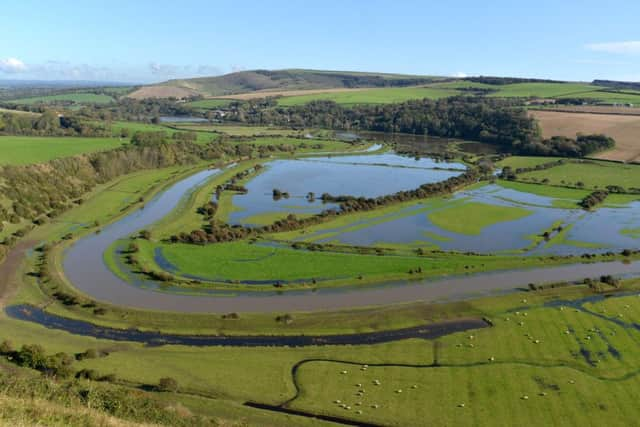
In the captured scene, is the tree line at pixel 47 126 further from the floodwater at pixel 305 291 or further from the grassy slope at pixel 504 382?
the grassy slope at pixel 504 382

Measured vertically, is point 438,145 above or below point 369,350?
above

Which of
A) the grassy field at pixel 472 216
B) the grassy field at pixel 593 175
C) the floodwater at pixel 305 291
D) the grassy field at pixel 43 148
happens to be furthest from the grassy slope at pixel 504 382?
the grassy field at pixel 43 148

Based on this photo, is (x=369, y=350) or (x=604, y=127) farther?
(x=604, y=127)

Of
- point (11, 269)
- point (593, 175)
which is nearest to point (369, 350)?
point (11, 269)

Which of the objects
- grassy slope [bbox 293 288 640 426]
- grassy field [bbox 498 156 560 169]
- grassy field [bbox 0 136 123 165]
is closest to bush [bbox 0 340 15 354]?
grassy slope [bbox 293 288 640 426]

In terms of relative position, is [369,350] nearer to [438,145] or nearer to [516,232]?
[516,232]

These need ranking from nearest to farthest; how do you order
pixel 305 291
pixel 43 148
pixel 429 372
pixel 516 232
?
1. pixel 429 372
2. pixel 305 291
3. pixel 516 232
4. pixel 43 148

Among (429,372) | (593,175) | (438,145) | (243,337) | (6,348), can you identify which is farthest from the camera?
(438,145)
